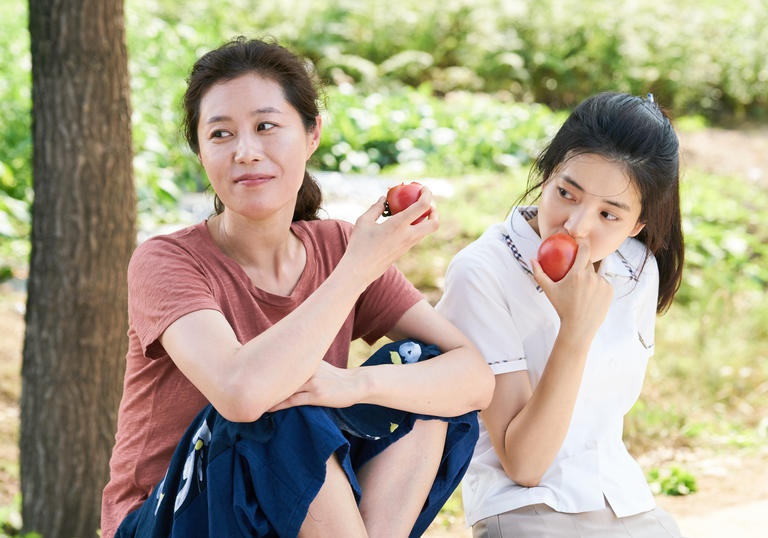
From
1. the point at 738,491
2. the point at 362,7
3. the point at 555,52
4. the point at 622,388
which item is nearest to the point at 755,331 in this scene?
the point at 738,491

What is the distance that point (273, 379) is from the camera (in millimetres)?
1727

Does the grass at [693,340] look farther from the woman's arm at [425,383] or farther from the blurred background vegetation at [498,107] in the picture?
the woman's arm at [425,383]

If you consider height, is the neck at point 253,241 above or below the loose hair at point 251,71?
below

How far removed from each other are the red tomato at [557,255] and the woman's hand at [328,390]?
0.50 metres

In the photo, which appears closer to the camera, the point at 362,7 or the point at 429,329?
the point at 429,329

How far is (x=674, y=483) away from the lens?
11.8 feet

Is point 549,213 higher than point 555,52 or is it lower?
higher

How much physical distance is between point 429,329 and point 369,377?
311 mm

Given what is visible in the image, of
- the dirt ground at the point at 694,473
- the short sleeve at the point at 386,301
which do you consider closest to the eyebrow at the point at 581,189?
the short sleeve at the point at 386,301

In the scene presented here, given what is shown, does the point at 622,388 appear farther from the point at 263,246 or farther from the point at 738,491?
the point at 738,491

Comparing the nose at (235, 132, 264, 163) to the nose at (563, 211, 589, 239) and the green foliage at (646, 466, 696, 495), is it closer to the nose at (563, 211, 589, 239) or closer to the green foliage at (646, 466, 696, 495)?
the nose at (563, 211, 589, 239)

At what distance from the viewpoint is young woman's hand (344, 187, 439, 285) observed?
1.88m

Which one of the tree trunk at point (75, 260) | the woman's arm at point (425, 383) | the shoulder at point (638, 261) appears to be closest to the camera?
the woman's arm at point (425, 383)

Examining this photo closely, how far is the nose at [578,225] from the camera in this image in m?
2.06
